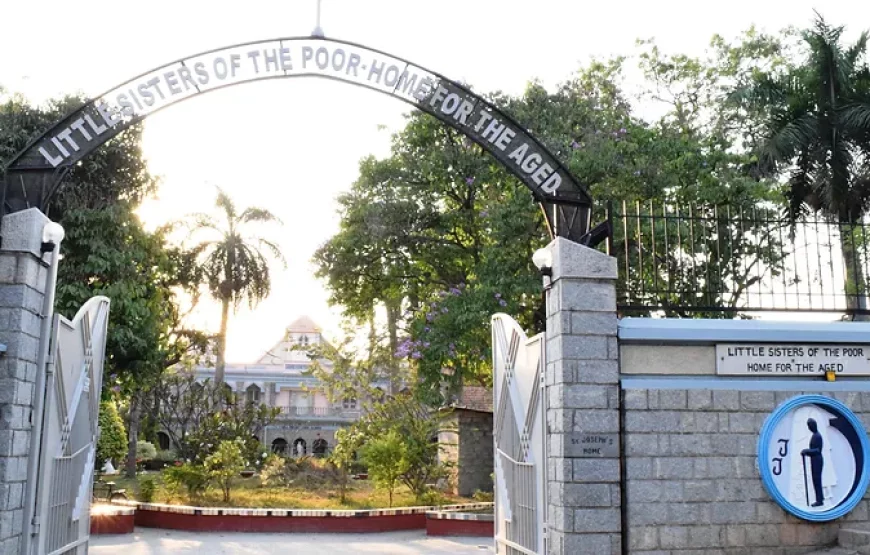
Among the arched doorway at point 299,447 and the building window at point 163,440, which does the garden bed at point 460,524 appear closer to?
the arched doorway at point 299,447

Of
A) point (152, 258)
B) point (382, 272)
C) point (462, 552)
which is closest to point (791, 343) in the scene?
point (462, 552)

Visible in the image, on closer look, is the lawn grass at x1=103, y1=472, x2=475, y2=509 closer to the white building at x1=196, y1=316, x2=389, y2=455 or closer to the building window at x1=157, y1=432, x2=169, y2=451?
the white building at x1=196, y1=316, x2=389, y2=455

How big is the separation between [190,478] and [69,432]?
10.0 metres

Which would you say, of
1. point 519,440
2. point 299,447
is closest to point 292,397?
point 299,447

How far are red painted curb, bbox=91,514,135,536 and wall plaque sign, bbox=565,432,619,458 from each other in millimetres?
10225

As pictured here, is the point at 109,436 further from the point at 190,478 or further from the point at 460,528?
the point at 460,528

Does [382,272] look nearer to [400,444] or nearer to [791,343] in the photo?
[400,444]

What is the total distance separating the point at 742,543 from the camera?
295 inches

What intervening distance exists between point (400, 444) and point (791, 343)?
1112 cm

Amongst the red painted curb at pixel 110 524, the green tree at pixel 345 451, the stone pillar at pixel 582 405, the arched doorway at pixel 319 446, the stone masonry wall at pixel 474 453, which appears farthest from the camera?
the arched doorway at pixel 319 446

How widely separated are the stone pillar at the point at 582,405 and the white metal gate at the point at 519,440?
156 millimetres

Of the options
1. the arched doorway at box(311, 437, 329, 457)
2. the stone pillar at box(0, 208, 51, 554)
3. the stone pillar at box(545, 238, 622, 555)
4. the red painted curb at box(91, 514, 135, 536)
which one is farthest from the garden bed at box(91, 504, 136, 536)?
the arched doorway at box(311, 437, 329, 457)

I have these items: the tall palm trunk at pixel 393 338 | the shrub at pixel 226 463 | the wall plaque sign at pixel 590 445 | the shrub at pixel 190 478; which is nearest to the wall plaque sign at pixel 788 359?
the wall plaque sign at pixel 590 445

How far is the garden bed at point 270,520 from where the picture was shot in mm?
15711
